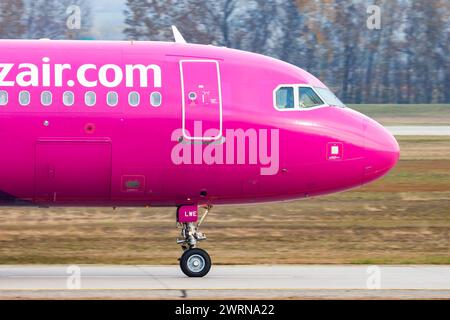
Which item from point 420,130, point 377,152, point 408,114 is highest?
point 408,114

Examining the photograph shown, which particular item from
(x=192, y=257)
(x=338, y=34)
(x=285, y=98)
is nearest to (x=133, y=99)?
(x=285, y=98)

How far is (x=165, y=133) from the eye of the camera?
58.3 ft

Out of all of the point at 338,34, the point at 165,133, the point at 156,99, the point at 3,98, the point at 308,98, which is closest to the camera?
the point at 3,98

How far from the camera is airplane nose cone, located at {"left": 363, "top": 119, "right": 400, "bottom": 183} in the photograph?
1841 cm

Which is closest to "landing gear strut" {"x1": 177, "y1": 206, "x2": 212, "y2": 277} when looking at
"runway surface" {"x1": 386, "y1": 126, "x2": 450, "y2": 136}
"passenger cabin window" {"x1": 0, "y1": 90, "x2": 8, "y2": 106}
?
"passenger cabin window" {"x1": 0, "y1": 90, "x2": 8, "y2": 106}

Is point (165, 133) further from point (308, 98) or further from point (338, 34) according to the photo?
point (338, 34)

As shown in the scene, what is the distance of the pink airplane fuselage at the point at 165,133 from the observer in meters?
17.5

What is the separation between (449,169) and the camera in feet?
113

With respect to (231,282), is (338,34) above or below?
above

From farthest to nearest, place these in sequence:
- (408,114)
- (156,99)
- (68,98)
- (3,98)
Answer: (408,114), (156,99), (68,98), (3,98)

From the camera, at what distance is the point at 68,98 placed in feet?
57.8

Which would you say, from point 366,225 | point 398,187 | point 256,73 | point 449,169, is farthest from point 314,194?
point 449,169

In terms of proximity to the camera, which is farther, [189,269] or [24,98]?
[189,269]

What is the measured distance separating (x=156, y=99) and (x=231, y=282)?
3.10 meters
